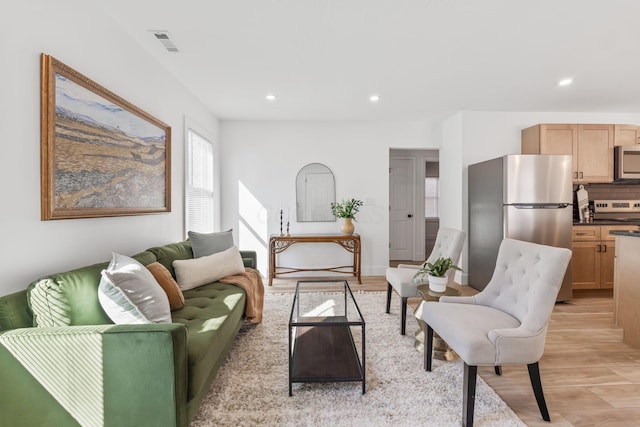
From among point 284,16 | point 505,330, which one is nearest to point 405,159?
point 284,16

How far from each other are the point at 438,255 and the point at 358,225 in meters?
1.94

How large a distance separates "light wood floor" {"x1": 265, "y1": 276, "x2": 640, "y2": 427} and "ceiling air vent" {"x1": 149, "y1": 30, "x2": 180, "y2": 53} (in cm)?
239

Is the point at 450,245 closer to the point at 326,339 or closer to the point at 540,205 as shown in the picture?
the point at 326,339

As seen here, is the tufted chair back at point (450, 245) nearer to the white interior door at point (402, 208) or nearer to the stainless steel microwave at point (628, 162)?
the stainless steel microwave at point (628, 162)

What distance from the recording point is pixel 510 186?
134 inches

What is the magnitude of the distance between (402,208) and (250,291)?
14.2 ft

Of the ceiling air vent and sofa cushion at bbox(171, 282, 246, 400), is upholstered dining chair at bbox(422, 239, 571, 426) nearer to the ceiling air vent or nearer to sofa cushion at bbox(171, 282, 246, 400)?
sofa cushion at bbox(171, 282, 246, 400)

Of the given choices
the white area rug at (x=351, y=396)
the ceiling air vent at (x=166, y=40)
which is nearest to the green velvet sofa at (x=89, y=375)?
the white area rug at (x=351, y=396)

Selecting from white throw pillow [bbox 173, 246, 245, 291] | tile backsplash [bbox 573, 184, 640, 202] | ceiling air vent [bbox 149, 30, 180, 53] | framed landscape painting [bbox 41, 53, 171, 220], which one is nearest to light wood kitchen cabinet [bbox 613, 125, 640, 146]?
tile backsplash [bbox 573, 184, 640, 202]

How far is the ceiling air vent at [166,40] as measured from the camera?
7.49 ft

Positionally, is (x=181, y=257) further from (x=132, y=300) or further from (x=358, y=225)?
(x=358, y=225)

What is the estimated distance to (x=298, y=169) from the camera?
187 inches

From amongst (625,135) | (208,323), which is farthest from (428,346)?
(625,135)

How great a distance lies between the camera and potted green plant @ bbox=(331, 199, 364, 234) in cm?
445
